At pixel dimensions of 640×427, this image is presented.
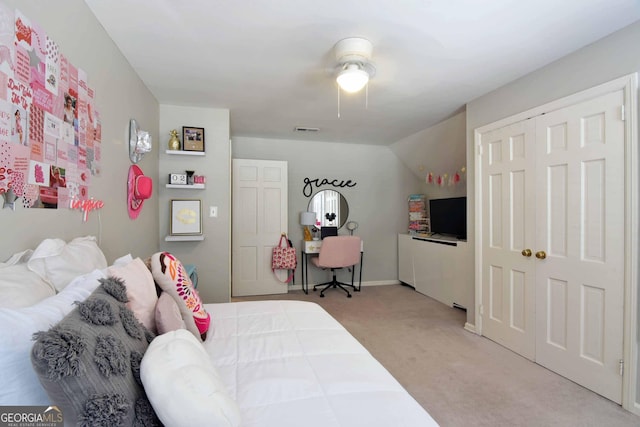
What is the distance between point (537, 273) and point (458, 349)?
906 millimetres

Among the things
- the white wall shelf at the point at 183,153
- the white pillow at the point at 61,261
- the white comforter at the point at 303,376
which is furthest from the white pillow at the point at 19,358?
the white wall shelf at the point at 183,153

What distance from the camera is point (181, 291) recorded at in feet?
4.68

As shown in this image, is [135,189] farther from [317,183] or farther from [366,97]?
[317,183]

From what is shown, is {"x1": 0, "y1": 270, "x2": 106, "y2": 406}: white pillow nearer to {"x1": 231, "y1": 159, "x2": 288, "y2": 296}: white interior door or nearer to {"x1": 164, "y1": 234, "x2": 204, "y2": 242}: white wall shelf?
{"x1": 164, "y1": 234, "x2": 204, "y2": 242}: white wall shelf

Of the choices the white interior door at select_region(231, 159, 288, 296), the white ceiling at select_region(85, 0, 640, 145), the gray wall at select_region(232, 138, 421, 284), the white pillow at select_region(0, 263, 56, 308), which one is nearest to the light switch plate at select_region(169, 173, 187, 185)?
the white ceiling at select_region(85, 0, 640, 145)

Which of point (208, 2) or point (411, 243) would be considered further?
point (411, 243)

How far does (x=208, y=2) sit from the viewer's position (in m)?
1.55

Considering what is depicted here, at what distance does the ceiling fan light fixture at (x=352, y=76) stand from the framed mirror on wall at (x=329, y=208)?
109 inches

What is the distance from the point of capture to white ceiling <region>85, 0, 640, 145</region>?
1.59 meters

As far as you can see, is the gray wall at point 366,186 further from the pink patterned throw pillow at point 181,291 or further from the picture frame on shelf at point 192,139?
the pink patterned throw pillow at point 181,291

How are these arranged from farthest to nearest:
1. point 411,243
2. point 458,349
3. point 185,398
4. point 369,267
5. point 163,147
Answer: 1. point 369,267
2. point 411,243
3. point 163,147
4. point 458,349
5. point 185,398

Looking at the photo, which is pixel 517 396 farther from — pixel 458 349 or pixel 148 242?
pixel 148 242

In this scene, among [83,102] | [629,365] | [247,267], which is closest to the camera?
[83,102]

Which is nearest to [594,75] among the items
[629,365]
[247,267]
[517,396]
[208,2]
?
[629,365]
